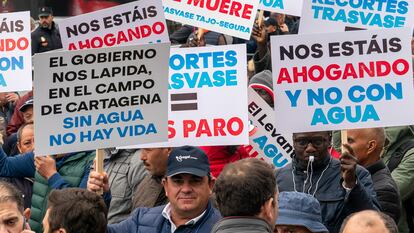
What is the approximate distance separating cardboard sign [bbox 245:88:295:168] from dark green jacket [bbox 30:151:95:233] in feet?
4.02

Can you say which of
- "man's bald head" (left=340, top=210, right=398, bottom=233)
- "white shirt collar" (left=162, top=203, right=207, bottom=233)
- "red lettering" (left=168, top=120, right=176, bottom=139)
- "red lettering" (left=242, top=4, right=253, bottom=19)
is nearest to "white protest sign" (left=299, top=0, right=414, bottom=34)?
"red lettering" (left=242, top=4, right=253, bottom=19)

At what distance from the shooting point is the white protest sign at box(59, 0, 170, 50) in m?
9.02

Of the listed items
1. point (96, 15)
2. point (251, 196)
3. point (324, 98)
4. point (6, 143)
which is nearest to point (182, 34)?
point (6, 143)

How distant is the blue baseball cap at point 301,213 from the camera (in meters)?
6.34

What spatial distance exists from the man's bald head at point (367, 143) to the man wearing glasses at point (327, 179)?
572 mm

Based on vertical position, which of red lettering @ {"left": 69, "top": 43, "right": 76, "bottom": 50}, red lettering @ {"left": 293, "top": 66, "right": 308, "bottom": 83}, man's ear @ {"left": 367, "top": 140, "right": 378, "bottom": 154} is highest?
red lettering @ {"left": 69, "top": 43, "right": 76, "bottom": 50}

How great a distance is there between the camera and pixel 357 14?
31.3 feet

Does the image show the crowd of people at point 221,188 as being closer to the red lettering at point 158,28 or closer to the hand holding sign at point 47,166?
the hand holding sign at point 47,166

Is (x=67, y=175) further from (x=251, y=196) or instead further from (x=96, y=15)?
(x=251, y=196)

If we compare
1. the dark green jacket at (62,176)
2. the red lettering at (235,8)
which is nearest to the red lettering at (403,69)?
the dark green jacket at (62,176)

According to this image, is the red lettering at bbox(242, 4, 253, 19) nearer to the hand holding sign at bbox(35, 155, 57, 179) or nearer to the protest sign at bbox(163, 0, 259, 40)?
the protest sign at bbox(163, 0, 259, 40)

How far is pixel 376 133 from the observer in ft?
27.9

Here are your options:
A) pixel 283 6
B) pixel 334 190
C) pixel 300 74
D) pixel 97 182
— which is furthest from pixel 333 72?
pixel 283 6

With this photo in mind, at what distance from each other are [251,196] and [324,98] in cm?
229
